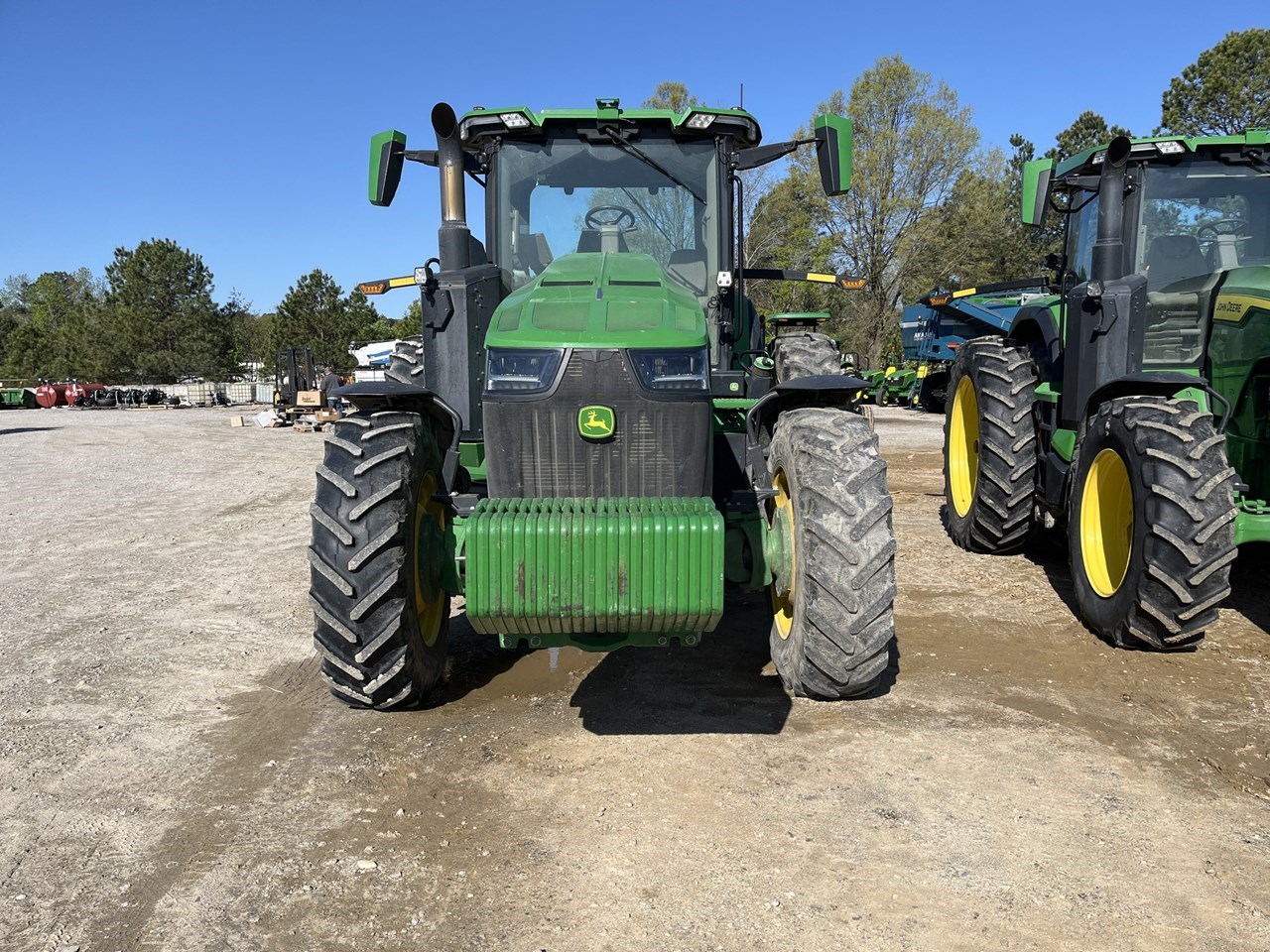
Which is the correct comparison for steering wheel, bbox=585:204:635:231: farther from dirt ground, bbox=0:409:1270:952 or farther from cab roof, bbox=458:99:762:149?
dirt ground, bbox=0:409:1270:952

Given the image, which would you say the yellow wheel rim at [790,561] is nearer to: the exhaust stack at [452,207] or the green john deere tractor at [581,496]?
the green john deere tractor at [581,496]

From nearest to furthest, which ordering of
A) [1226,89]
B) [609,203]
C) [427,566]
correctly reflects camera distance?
[427,566] → [609,203] → [1226,89]

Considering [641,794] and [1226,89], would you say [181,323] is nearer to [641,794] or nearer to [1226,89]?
[1226,89]

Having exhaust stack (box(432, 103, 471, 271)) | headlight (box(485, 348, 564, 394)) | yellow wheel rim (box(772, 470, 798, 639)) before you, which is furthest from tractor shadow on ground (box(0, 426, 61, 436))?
yellow wheel rim (box(772, 470, 798, 639))

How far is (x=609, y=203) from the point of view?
5.67 m

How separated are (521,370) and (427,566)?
991 mm

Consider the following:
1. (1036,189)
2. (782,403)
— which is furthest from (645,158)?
(1036,189)

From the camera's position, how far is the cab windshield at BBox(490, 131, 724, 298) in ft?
18.4

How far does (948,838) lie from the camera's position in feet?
10.8

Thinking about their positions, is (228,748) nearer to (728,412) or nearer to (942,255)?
(728,412)

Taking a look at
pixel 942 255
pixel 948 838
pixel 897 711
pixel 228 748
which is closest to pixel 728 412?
pixel 897 711

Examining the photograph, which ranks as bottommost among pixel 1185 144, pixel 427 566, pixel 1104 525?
pixel 1104 525

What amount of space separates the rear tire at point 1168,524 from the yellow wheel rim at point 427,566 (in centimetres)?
356

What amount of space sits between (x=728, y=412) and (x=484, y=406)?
162 cm
